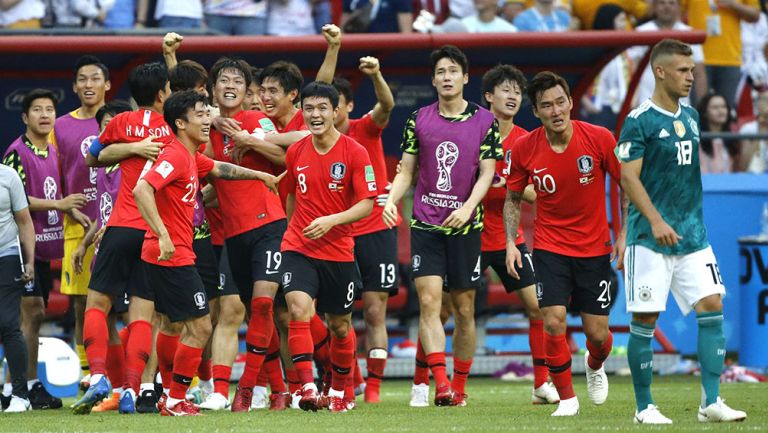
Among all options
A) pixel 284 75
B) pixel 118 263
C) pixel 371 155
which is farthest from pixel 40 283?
pixel 371 155

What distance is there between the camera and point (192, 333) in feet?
33.4

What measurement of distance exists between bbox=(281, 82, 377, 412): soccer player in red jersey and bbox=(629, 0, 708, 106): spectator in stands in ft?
23.6

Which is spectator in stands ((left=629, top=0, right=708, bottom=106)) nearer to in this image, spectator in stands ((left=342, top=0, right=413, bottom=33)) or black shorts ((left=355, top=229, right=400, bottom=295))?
spectator in stands ((left=342, top=0, right=413, bottom=33))

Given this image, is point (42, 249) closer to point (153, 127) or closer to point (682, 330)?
point (153, 127)

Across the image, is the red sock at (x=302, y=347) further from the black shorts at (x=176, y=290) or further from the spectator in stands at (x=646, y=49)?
the spectator in stands at (x=646, y=49)

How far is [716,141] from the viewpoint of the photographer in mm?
17203

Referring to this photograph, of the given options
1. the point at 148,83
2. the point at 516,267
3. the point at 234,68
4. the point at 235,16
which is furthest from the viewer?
the point at 235,16

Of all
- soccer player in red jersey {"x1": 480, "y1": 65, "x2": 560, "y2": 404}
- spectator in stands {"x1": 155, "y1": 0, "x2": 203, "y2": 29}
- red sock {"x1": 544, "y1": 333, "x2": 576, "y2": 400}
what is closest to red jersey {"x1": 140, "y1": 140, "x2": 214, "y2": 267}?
red sock {"x1": 544, "y1": 333, "x2": 576, "y2": 400}

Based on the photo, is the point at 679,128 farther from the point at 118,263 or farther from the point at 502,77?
the point at 118,263

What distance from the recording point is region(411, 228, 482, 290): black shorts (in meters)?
11.0

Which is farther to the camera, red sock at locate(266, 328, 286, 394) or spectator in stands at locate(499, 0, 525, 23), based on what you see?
spectator in stands at locate(499, 0, 525, 23)

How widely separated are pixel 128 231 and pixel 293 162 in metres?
1.23

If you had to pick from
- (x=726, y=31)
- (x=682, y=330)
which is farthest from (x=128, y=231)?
(x=726, y=31)

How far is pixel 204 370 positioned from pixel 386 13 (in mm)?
5906
